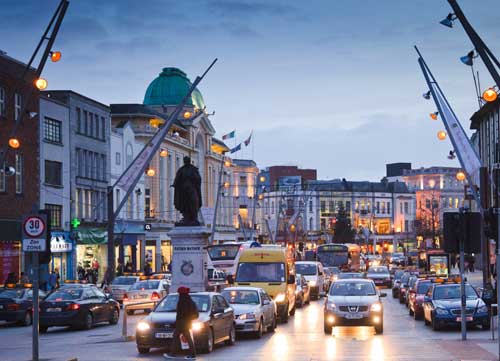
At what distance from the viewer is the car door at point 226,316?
2700 centimetres

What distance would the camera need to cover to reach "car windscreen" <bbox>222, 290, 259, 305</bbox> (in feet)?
100

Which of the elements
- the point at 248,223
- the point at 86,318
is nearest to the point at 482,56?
the point at 86,318

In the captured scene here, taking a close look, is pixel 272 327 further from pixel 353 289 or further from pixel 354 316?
pixel 354 316

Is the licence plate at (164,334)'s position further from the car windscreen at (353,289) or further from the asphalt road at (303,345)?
the car windscreen at (353,289)

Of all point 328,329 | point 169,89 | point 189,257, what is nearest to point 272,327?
point 328,329

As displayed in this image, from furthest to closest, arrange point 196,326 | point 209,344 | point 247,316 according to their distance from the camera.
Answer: point 247,316
point 209,344
point 196,326

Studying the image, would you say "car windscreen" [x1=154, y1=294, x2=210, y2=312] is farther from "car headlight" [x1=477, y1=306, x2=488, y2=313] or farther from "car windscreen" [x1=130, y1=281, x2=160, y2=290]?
"car windscreen" [x1=130, y1=281, x2=160, y2=290]

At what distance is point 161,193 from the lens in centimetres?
10138

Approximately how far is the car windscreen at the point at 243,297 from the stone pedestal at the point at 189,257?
4.86 metres

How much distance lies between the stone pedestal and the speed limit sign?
1486 cm

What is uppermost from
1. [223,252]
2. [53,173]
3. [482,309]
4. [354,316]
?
[53,173]

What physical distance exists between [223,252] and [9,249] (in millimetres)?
13137

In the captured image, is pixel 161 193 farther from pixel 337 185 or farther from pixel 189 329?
pixel 337 185

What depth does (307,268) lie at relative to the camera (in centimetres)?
5722
